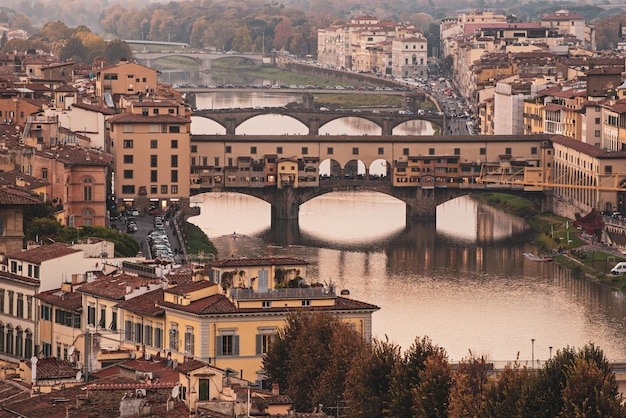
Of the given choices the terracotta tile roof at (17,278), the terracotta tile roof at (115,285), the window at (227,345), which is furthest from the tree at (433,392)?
the terracotta tile roof at (17,278)

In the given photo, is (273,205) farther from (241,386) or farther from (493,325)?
(241,386)

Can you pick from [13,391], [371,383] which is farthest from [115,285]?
[13,391]

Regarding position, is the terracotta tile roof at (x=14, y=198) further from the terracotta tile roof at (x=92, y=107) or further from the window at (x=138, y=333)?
the terracotta tile roof at (x=92, y=107)

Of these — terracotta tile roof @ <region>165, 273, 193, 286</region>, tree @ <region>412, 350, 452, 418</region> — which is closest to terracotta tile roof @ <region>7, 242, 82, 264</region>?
terracotta tile roof @ <region>165, 273, 193, 286</region>

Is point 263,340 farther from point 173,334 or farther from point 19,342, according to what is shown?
point 19,342

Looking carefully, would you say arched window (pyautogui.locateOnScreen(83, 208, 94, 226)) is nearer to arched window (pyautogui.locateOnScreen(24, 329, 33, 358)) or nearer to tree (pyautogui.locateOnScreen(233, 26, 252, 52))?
arched window (pyautogui.locateOnScreen(24, 329, 33, 358))

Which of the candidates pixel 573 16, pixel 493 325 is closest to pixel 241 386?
pixel 493 325
